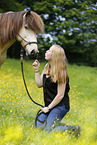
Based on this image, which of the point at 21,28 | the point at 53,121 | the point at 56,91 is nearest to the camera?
the point at 53,121

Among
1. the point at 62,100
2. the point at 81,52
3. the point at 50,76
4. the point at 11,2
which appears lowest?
the point at 81,52

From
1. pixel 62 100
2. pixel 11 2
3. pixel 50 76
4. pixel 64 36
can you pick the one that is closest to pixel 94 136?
pixel 62 100

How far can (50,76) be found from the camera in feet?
9.89

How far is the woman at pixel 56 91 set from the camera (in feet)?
9.12

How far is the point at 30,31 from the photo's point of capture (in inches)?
141

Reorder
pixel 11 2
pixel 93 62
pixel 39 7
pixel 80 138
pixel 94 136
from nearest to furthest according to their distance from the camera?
1. pixel 80 138
2. pixel 94 136
3. pixel 11 2
4. pixel 39 7
5. pixel 93 62

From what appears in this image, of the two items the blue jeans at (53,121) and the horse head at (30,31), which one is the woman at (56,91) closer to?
the blue jeans at (53,121)

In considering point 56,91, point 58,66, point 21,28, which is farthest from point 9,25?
point 56,91

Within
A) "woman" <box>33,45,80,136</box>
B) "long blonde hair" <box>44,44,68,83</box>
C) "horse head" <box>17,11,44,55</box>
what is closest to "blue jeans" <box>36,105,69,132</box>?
"woman" <box>33,45,80,136</box>

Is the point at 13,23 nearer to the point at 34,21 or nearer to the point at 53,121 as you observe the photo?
the point at 34,21

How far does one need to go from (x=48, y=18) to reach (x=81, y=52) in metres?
5.05

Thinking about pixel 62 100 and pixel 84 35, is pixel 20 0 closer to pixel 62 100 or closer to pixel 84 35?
pixel 84 35

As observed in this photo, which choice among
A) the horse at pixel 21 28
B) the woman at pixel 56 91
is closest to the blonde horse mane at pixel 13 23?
the horse at pixel 21 28

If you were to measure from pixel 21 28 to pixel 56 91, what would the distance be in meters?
1.56
